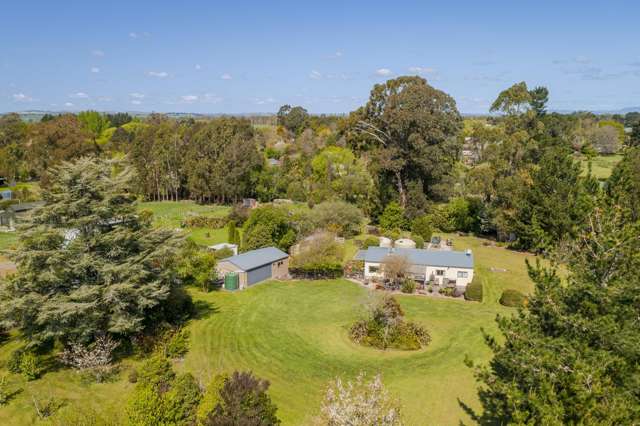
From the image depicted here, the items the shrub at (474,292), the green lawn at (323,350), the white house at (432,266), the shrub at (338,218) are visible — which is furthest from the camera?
the shrub at (338,218)

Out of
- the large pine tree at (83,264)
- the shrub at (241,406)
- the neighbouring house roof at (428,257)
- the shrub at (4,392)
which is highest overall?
the large pine tree at (83,264)

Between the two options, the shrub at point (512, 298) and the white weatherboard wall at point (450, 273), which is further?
the white weatherboard wall at point (450, 273)

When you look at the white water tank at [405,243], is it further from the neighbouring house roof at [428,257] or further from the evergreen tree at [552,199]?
the evergreen tree at [552,199]

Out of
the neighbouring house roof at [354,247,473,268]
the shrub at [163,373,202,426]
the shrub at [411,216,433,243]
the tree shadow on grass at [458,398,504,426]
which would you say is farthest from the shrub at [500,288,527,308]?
the shrub at [163,373,202,426]

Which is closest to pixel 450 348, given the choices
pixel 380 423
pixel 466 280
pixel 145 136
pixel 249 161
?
pixel 466 280

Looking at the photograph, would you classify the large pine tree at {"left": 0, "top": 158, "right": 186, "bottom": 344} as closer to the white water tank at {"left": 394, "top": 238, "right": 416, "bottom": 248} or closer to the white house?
the white house

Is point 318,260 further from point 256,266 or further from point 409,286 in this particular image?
point 409,286

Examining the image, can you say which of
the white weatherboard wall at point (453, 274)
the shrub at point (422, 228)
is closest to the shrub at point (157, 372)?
the white weatherboard wall at point (453, 274)

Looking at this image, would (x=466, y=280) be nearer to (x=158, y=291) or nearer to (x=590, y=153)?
(x=158, y=291)
